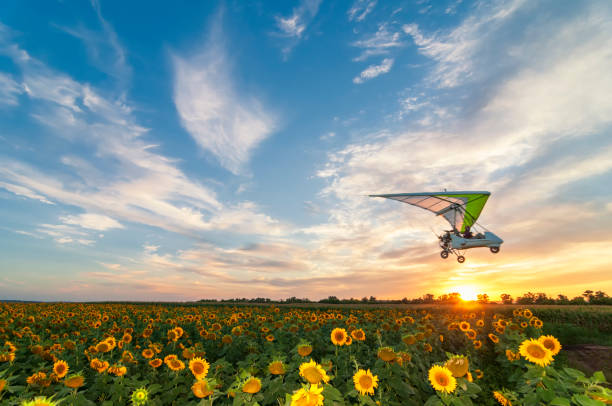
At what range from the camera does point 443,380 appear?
3357 mm

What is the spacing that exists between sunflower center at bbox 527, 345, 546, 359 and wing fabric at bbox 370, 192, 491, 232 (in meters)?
31.3

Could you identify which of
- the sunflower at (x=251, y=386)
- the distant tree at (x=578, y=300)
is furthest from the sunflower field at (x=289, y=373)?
the distant tree at (x=578, y=300)

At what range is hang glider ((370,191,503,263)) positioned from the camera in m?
27.2

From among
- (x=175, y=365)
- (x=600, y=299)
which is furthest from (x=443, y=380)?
(x=600, y=299)

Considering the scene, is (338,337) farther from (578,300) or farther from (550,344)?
(578,300)

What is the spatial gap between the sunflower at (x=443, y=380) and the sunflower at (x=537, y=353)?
1.26 metres

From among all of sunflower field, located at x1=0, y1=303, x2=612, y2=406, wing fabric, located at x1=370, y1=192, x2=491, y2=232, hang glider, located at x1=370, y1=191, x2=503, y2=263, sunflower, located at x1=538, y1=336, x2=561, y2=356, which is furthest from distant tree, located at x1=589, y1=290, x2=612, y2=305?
sunflower, located at x1=538, y1=336, x2=561, y2=356

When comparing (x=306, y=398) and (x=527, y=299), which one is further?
(x=527, y=299)

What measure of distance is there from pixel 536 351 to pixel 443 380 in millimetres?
1506

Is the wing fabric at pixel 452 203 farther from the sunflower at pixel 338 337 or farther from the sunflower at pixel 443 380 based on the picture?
the sunflower at pixel 443 380

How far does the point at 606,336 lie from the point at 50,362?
23016mm

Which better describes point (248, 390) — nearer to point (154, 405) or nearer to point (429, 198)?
point (154, 405)

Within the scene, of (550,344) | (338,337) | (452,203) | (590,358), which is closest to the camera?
(550,344)

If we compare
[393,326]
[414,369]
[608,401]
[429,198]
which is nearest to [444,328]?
[393,326]
